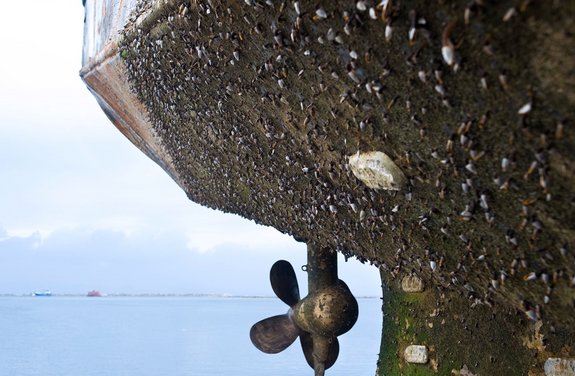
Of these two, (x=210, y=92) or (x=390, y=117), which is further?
(x=210, y=92)

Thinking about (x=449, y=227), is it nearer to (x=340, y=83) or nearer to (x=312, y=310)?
(x=340, y=83)

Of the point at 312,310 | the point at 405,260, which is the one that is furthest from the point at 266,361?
the point at 405,260

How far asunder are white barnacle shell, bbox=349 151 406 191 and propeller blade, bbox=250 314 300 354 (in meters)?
4.70

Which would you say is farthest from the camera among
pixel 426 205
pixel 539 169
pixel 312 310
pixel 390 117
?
pixel 312 310

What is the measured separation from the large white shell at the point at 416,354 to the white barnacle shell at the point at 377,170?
9.73 feet

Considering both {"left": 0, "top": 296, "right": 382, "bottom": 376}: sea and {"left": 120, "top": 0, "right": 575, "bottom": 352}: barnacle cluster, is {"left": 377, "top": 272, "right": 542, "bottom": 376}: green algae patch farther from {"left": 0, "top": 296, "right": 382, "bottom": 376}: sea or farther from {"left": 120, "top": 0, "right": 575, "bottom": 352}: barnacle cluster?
{"left": 0, "top": 296, "right": 382, "bottom": 376}: sea

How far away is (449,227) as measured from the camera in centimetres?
365

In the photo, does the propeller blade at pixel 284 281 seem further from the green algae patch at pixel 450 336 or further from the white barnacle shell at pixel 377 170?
the white barnacle shell at pixel 377 170

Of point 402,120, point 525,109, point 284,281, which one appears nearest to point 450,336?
point 284,281

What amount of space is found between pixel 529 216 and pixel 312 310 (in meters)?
5.00

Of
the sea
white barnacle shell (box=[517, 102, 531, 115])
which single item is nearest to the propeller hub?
white barnacle shell (box=[517, 102, 531, 115])

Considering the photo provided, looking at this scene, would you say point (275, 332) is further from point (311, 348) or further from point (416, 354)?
point (416, 354)

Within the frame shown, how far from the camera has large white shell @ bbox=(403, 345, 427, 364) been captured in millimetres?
6289

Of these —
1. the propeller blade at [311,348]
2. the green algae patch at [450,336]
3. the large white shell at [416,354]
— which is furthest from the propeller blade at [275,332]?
the large white shell at [416,354]
